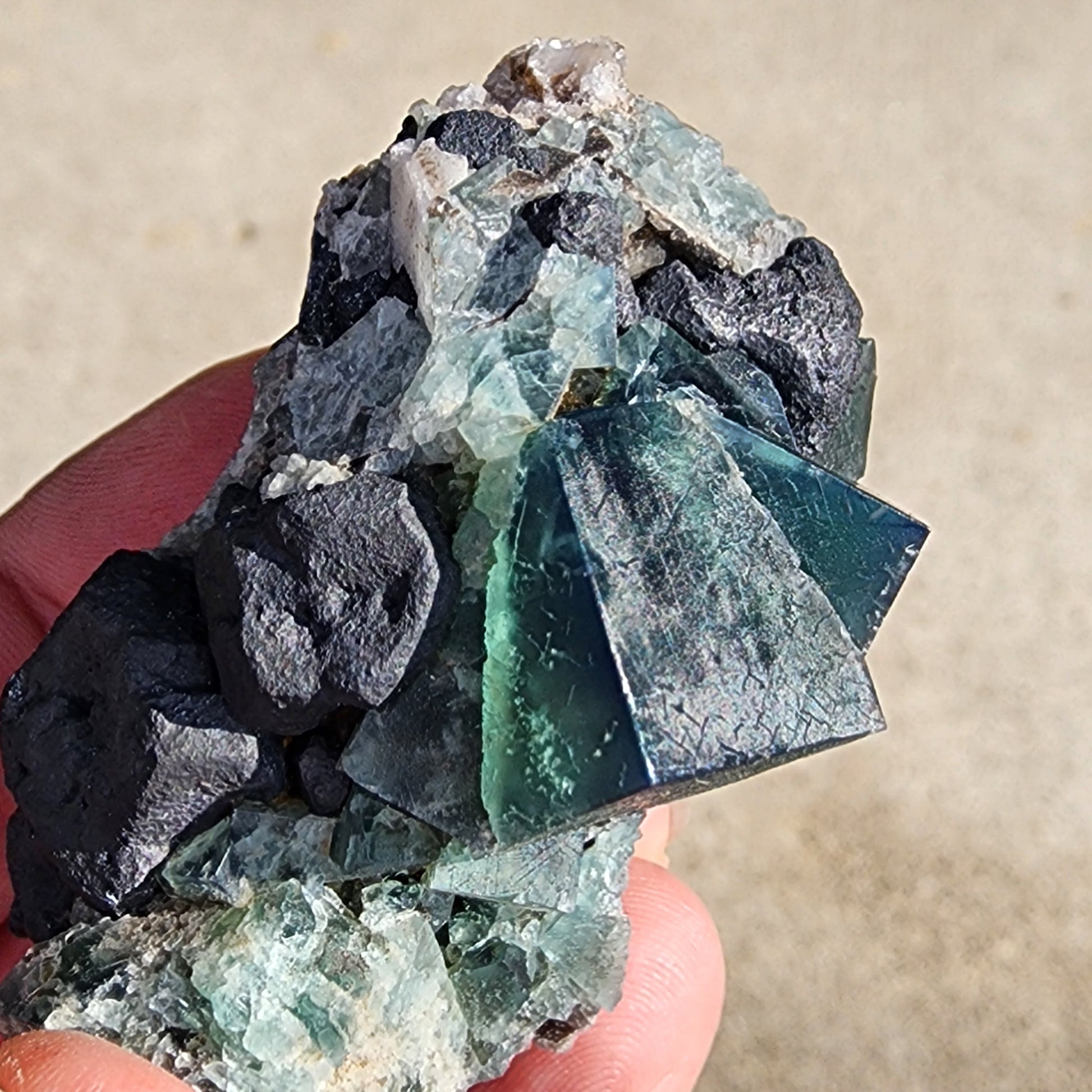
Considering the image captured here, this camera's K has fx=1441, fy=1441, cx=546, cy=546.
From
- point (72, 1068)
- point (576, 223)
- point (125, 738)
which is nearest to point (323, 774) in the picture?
point (125, 738)

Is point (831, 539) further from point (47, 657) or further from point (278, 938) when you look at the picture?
point (47, 657)

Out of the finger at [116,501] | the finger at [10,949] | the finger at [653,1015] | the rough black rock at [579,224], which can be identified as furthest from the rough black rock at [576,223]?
the finger at [10,949]

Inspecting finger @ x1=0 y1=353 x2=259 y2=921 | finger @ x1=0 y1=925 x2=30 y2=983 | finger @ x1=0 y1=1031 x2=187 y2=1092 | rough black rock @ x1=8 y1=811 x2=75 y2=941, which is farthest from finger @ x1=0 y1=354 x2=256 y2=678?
finger @ x1=0 y1=1031 x2=187 y2=1092

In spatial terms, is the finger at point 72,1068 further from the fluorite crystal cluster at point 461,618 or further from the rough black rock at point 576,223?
the rough black rock at point 576,223

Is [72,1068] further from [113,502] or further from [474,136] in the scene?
[113,502]

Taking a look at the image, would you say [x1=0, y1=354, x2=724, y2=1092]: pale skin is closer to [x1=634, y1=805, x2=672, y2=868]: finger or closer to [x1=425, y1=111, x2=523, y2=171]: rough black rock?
[x1=634, y1=805, x2=672, y2=868]: finger

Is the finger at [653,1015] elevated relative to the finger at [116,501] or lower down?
lower down

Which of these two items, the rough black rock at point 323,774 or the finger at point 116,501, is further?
the finger at point 116,501
